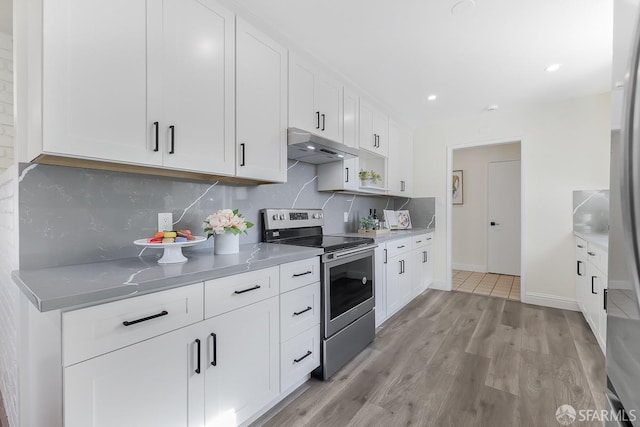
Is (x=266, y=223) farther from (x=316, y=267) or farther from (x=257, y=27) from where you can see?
(x=257, y=27)

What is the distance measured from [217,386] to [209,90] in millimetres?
1537

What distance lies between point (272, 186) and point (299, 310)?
1.10 m

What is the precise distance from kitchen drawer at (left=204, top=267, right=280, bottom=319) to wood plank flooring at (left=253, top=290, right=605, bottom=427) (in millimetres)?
727

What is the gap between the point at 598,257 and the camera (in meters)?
2.27

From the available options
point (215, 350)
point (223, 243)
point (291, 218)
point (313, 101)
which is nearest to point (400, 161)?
point (313, 101)

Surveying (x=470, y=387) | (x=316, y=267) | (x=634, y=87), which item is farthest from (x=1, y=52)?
(x=470, y=387)

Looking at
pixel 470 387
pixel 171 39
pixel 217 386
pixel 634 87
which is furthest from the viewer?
pixel 470 387

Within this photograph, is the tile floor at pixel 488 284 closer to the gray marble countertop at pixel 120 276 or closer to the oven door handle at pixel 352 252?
the oven door handle at pixel 352 252

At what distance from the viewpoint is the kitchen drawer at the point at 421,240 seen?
3.63 metres

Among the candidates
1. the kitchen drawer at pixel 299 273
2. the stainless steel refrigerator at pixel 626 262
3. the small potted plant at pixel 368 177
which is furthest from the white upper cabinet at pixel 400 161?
the stainless steel refrigerator at pixel 626 262

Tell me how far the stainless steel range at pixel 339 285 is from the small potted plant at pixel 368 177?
83 cm

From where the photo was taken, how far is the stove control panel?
7.81 feet

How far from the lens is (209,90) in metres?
1.66

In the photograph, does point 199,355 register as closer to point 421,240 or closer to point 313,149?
point 313,149
